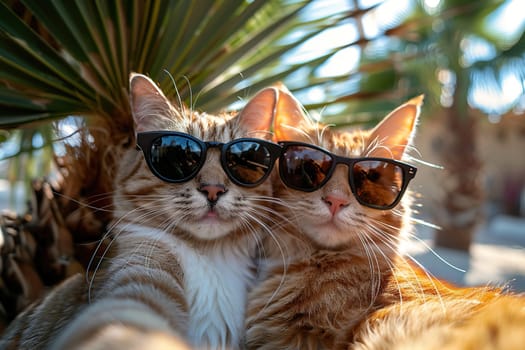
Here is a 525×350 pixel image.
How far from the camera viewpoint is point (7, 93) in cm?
142

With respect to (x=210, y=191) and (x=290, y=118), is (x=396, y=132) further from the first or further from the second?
(x=210, y=191)

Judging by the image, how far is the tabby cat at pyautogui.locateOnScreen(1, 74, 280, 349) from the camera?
1.30m

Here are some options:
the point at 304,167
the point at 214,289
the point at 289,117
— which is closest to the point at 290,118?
the point at 289,117

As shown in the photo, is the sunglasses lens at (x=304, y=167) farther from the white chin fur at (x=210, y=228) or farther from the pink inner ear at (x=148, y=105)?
the pink inner ear at (x=148, y=105)

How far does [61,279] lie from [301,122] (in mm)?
1143

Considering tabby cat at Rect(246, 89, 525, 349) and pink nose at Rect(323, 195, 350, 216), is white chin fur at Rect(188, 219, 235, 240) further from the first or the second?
pink nose at Rect(323, 195, 350, 216)

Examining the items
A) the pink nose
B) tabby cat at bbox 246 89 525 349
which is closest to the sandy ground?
tabby cat at bbox 246 89 525 349

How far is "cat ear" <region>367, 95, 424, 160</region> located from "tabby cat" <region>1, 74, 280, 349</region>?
1.45 feet

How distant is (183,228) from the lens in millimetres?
1419

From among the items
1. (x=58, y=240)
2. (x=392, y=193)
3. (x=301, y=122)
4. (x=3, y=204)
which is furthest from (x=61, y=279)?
(x=3, y=204)

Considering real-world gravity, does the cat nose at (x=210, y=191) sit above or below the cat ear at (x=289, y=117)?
below

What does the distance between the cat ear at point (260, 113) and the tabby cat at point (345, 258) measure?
0.12 meters

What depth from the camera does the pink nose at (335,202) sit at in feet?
4.87

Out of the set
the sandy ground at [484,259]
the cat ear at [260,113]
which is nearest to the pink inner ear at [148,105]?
the cat ear at [260,113]
